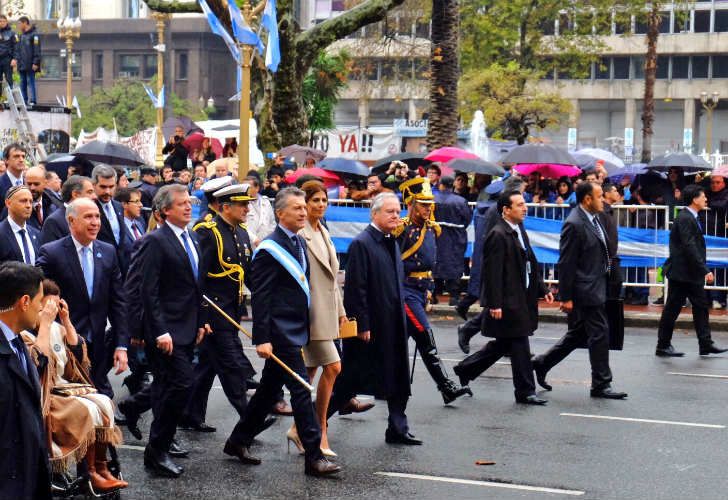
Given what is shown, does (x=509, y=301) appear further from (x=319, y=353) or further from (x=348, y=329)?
(x=319, y=353)

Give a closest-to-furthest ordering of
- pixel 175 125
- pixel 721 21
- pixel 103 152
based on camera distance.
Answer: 1. pixel 103 152
2. pixel 175 125
3. pixel 721 21

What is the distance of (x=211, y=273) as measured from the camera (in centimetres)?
1018

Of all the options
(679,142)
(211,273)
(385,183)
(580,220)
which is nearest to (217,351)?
(211,273)

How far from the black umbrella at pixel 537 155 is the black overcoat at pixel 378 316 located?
1105 centimetres

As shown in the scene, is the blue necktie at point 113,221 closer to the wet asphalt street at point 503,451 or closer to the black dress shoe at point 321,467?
the wet asphalt street at point 503,451

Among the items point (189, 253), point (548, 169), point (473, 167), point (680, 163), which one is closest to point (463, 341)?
point (189, 253)

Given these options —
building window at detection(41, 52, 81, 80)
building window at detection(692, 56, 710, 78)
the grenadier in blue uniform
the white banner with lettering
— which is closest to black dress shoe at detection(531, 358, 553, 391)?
the grenadier in blue uniform

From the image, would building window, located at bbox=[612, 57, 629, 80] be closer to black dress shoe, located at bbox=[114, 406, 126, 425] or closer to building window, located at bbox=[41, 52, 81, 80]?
building window, located at bbox=[41, 52, 81, 80]

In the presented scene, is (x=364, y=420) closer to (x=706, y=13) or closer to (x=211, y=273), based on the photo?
(x=211, y=273)

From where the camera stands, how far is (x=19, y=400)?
227 inches

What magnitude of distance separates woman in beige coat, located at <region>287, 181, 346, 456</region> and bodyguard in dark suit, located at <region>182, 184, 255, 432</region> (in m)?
0.77

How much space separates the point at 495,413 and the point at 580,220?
2.07 m

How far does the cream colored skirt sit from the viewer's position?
9.30 meters

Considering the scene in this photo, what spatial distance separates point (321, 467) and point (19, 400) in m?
3.33
